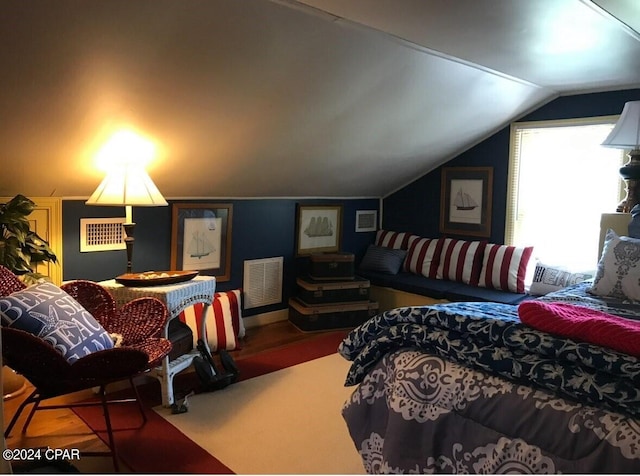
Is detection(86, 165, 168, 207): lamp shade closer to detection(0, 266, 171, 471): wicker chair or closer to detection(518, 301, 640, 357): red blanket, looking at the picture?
detection(0, 266, 171, 471): wicker chair

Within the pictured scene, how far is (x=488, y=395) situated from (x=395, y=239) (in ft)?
12.0

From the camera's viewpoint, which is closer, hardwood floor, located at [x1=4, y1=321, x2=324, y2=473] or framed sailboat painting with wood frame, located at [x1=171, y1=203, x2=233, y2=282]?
hardwood floor, located at [x1=4, y1=321, x2=324, y2=473]

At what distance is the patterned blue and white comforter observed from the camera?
1.39 m

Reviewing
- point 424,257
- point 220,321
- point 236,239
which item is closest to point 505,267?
point 424,257

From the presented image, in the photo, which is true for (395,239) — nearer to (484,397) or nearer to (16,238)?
(16,238)

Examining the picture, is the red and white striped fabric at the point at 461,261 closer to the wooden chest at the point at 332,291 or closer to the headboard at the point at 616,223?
the wooden chest at the point at 332,291

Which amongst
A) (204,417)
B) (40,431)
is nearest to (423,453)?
(204,417)

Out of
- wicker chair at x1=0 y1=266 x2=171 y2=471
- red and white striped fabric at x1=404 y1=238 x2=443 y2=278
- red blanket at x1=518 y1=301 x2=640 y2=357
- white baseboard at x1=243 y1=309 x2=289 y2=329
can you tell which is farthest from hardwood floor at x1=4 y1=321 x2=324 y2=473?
red and white striped fabric at x1=404 y1=238 x2=443 y2=278

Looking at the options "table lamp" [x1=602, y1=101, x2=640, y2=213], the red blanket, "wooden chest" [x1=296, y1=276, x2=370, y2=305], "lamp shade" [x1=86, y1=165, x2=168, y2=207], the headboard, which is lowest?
"wooden chest" [x1=296, y1=276, x2=370, y2=305]

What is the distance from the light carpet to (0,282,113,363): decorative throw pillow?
2.24 feet

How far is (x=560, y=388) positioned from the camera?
148cm

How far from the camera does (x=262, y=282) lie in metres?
4.55

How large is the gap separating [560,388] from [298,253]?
3.42 metres

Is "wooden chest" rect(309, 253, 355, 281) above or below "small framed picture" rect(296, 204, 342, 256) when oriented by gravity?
below
